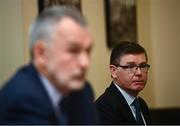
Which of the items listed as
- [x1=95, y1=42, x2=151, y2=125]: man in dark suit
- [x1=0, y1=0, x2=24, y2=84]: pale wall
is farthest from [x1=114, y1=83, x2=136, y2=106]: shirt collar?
[x1=0, y1=0, x2=24, y2=84]: pale wall

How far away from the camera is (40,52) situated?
1.13 metres

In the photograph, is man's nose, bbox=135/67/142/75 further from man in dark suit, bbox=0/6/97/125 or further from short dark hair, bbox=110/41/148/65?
Result: man in dark suit, bbox=0/6/97/125

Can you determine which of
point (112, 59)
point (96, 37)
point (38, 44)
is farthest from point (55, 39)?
point (96, 37)

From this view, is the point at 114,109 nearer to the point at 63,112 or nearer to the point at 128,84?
the point at 128,84

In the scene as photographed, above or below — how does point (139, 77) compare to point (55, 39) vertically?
below

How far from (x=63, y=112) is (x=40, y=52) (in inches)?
8.8

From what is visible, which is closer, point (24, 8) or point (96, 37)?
point (24, 8)

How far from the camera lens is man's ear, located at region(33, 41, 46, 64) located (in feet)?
3.69

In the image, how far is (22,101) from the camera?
3.61 feet

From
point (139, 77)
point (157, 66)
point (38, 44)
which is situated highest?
point (38, 44)

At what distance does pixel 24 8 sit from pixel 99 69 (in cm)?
93

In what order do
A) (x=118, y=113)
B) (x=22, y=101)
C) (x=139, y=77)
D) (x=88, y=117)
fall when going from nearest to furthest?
(x=22, y=101) < (x=88, y=117) < (x=118, y=113) < (x=139, y=77)

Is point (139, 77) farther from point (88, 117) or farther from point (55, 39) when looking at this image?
point (55, 39)

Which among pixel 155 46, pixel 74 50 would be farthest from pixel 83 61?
pixel 155 46
